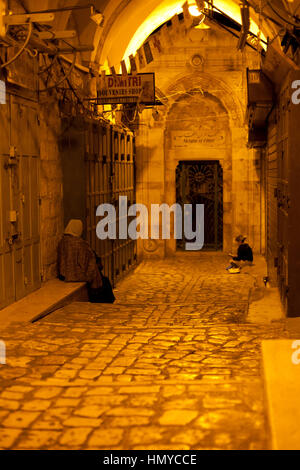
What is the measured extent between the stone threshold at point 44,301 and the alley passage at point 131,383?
17cm

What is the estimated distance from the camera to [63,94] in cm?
1045

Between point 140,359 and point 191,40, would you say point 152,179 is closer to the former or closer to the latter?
point 191,40

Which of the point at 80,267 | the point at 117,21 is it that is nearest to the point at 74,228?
the point at 80,267

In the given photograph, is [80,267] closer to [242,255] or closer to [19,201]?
[19,201]

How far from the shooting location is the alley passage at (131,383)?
3.94 metres

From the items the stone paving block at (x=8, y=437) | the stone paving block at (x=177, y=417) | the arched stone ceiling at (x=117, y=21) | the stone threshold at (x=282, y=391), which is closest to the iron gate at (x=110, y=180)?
the arched stone ceiling at (x=117, y=21)

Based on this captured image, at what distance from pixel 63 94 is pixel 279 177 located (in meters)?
3.82

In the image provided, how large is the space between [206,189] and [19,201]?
34.3ft

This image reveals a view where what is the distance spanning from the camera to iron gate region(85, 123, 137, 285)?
446 inches

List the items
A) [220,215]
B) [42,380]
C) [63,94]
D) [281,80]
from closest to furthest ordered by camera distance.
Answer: [42,380] < [281,80] < [63,94] < [220,215]

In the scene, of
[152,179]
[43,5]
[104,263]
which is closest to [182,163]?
[152,179]

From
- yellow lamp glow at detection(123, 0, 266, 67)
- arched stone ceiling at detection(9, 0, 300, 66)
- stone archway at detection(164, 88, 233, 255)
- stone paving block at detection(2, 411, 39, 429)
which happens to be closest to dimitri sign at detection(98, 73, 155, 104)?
arched stone ceiling at detection(9, 0, 300, 66)

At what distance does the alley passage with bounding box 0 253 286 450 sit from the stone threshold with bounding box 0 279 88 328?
172mm

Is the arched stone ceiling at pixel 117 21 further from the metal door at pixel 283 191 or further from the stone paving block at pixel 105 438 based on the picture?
the stone paving block at pixel 105 438
